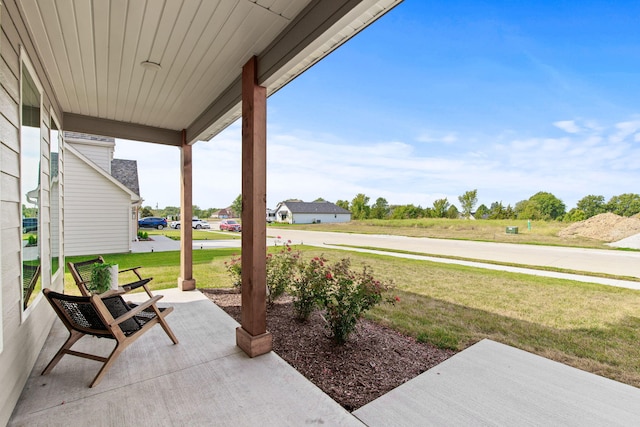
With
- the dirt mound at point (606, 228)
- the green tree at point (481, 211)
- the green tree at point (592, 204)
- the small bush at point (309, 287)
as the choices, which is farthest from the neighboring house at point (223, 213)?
the small bush at point (309, 287)

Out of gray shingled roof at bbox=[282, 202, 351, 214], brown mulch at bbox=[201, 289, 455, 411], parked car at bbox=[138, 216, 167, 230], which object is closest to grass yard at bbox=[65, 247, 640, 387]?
brown mulch at bbox=[201, 289, 455, 411]

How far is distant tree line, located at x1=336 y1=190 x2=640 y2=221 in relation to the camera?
3359cm

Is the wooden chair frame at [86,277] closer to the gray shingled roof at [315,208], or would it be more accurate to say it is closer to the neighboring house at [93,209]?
the neighboring house at [93,209]

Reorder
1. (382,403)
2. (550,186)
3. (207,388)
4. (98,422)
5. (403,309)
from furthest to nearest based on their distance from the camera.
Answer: (550,186) → (403,309) → (207,388) → (382,403) → (98,422)

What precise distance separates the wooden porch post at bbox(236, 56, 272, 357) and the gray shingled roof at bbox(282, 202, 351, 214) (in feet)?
157

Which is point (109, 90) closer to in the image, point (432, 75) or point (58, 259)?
point (58, 259)

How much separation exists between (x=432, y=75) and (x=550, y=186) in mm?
33088

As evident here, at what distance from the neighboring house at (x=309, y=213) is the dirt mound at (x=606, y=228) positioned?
121 feet

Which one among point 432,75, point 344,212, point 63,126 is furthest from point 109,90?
A: point 344,212

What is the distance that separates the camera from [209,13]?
6.91 feet

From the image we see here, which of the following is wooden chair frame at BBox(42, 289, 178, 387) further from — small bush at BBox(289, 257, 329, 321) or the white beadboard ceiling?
the white beadboard ceiling

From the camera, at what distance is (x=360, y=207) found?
4922 centimetres

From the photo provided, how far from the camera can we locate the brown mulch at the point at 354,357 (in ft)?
7.72

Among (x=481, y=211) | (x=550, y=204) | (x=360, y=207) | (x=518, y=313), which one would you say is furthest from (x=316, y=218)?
(x=518, y=313)
